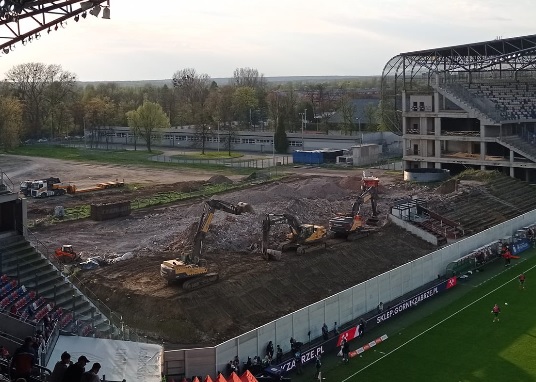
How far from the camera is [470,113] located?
7412cm

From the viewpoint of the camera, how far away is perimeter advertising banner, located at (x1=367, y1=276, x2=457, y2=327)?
33375 millimetres

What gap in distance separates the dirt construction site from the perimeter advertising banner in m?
4.60

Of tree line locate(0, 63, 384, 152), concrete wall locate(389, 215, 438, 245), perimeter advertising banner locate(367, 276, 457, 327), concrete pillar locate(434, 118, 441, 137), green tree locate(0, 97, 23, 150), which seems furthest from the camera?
tree line locate(0, 63, 384, 152)

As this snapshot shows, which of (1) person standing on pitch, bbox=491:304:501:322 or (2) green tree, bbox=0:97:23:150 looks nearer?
(1) person standing on pitch, bbox=491:304:501:322

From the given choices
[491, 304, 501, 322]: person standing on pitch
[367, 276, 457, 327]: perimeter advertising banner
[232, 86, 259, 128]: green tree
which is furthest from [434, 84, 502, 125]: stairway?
[232, 86, 259, 128]: green tree

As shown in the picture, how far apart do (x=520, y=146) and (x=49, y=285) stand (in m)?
54.6

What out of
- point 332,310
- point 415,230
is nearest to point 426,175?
point 415,230

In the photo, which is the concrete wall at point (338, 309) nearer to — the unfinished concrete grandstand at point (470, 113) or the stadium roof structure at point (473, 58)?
the unfinished concrete grandstand at point (470, 113)

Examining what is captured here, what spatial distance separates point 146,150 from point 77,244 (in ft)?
222

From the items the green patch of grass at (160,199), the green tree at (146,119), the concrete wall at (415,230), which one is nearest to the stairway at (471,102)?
the green patch of grass at (160,199)

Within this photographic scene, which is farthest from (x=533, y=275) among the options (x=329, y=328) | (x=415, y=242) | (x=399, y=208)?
(x=329, y=328)

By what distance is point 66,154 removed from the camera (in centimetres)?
10431

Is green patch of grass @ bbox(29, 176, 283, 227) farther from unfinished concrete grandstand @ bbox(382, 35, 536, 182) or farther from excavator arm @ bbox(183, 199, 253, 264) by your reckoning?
excavator arm @ bbox(183, 199, 253, 264)

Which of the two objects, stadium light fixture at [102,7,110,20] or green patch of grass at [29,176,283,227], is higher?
stadium light fixture at [102,7,110,20]
